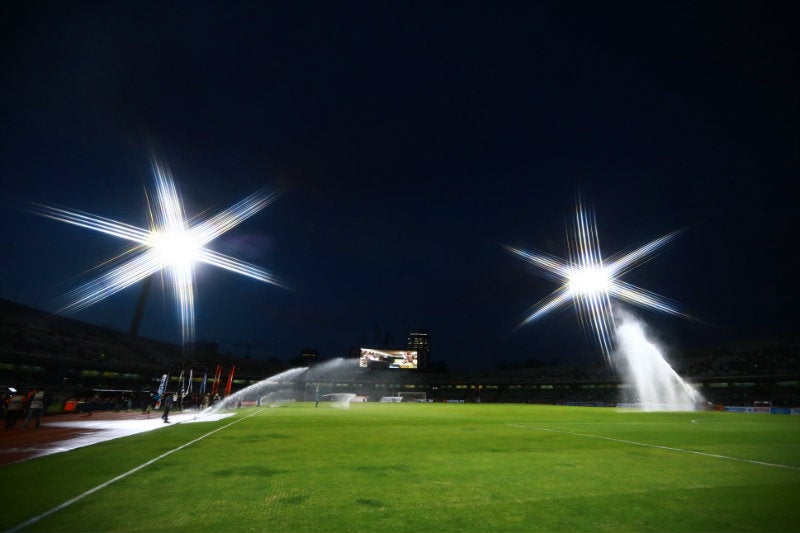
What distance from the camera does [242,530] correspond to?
14.8 ft

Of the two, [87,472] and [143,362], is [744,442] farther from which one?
[143,362]

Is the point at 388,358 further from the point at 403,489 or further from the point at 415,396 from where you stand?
the point at 403,489

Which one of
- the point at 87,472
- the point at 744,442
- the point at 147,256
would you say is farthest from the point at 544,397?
the point at 87,472

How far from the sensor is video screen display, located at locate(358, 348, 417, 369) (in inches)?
2936

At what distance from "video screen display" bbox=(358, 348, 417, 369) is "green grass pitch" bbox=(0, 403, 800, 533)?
64503 millimetres

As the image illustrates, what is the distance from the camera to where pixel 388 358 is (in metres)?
76.0

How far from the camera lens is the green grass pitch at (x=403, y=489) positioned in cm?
479

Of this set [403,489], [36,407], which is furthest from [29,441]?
[403,489]

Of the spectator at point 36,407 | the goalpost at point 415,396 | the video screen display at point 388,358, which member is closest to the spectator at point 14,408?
the spectator at point 36,407

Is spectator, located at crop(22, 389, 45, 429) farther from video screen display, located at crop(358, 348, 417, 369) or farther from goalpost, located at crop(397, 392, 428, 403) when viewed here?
goalpost, located at crop(397, 392, 428, 403)

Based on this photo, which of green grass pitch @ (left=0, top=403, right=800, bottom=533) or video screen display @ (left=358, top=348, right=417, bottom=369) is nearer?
green grass pitch @ (left=0, top=403, right=800, bottom=533)

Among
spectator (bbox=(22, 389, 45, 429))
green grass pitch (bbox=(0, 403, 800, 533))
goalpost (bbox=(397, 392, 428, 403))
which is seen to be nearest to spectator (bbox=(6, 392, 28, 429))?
spectator (bbox=(22, 389, 45, 429))

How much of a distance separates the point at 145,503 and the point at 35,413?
15.9 metres

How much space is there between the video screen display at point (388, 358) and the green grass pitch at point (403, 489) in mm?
64503
